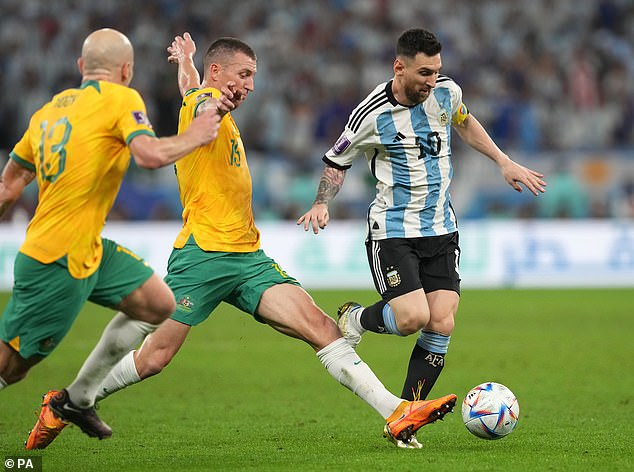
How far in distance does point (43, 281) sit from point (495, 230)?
44.7ft

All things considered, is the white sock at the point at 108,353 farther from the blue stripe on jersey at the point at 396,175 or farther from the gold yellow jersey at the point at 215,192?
the blue stripe on jersey at the point at 396,175

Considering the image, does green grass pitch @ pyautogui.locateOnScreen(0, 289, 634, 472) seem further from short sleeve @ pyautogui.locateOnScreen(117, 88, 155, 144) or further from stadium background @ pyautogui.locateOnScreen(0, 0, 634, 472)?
short sleeve @ pyautogui.locateOnScreen(117, 88, 155, 144)

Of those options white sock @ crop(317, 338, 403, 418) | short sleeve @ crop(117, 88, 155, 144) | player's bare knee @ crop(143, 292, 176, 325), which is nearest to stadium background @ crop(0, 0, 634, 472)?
white sock @ crop(317, 338, 403, 418)

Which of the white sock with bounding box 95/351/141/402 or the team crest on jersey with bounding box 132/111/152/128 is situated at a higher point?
the team crest on jersey with bounding box 132/111/152/128

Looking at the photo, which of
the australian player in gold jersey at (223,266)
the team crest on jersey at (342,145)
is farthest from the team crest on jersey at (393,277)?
the team crest on jersey at (342,145)

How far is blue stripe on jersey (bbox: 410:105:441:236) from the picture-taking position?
671 centimetres

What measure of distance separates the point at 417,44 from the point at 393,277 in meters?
1.46

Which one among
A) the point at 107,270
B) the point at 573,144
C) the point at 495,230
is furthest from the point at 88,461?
the point at 573,144

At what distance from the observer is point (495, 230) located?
1828 centimetres

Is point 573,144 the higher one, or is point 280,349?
point 573,144

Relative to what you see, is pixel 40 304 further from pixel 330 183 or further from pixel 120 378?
pixel 330 183

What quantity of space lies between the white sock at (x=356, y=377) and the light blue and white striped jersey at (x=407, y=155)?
82 centimetres

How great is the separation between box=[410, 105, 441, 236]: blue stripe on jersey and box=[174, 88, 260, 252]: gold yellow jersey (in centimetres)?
114

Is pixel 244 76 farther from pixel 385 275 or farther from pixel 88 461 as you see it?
pixel 88 461
